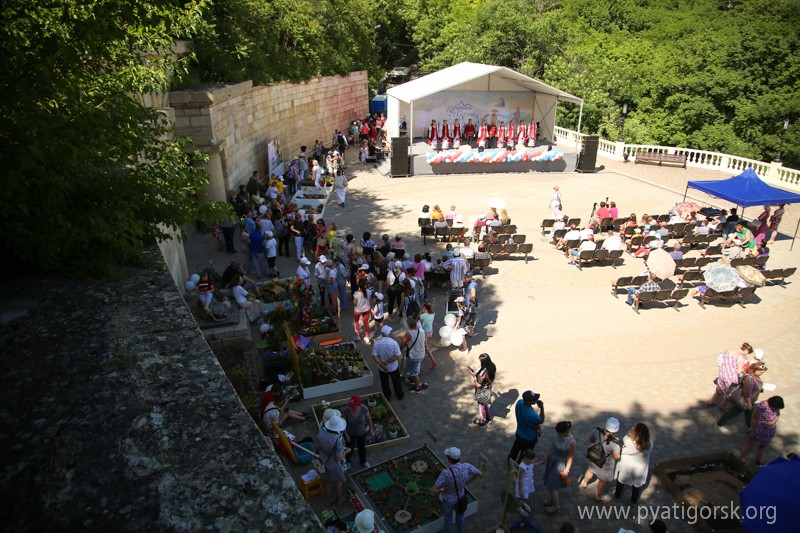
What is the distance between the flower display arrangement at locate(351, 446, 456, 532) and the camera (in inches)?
259

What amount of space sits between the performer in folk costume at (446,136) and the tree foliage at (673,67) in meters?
10.9

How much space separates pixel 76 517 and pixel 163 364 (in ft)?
4.33

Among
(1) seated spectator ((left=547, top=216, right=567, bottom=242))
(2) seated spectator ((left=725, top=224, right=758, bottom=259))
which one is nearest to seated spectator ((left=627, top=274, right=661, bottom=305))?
(1) seated spectator ((left=547, top=216, right=567, bottom=242))

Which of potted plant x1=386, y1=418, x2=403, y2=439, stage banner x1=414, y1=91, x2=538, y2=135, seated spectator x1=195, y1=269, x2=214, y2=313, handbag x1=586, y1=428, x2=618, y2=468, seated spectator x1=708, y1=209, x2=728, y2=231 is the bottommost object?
potted plant x1=386, y1=418, x2=403, y2=439

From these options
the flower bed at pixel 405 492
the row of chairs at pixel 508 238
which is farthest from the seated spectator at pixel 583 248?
the flower bed at pixel 405 492

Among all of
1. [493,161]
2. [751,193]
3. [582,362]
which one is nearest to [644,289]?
[582,362]

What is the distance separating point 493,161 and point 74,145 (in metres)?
22.0

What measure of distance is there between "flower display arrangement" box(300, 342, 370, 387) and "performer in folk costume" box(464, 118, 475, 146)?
66.9 feet

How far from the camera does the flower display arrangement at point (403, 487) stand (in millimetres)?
6590

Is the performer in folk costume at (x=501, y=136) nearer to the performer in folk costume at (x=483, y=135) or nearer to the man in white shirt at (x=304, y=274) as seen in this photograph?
the performer in folk costume at (x=483, y=135)

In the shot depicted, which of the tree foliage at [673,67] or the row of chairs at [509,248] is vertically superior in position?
the tree foliage at [673,67]

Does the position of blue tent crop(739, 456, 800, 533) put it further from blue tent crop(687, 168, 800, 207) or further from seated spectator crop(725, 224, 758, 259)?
blue tent crop(687, 168, 800, 207)

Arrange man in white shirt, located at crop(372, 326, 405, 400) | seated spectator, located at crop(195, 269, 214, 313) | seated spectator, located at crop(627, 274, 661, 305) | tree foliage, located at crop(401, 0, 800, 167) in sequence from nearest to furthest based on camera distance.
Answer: man in white shirt, located at crop(372, 326, 405, 400)
seated spectator, located at crop(195, 269, 214, 313)
seated spectator, located at crop(627, 274, 661, 305)
tree foliage, located at crop(401, 0, 800, 167)

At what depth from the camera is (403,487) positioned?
7027 mm
